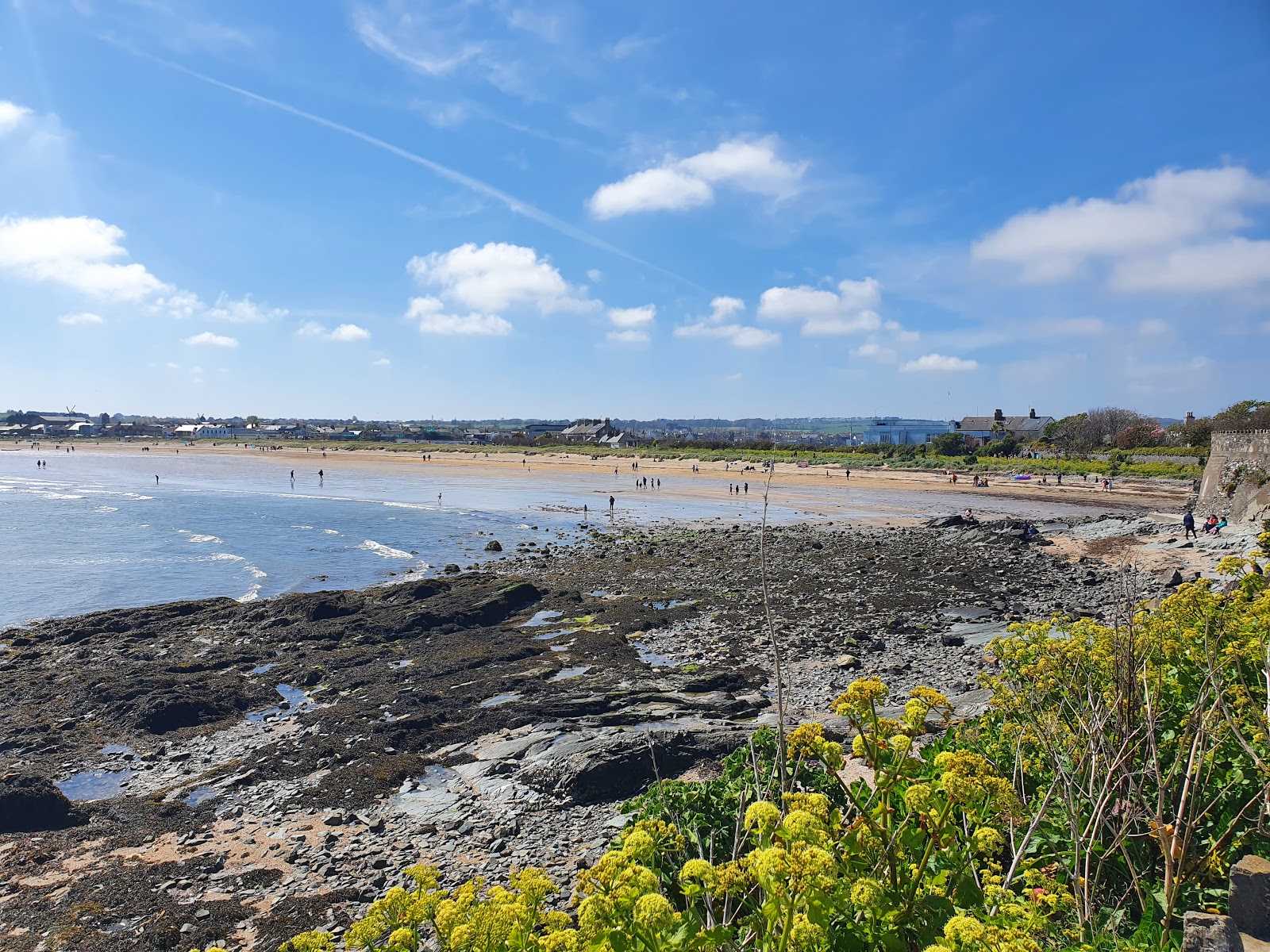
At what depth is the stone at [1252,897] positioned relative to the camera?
3000 mm

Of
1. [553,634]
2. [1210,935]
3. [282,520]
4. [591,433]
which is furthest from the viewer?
[591,433]

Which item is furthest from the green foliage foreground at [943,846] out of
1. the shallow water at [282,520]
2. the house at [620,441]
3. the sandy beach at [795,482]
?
the house at [620,441]

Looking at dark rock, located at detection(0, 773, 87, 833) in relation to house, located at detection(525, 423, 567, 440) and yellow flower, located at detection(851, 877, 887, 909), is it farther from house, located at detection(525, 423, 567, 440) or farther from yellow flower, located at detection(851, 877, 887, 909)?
house, located at detection(525, 423, 567, 440)

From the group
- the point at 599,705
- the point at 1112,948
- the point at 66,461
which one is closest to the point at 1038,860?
the point at 1112,948

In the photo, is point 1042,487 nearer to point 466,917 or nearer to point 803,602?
point 803,602

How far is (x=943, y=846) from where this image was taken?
11.2 ft

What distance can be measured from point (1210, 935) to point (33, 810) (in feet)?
40.9

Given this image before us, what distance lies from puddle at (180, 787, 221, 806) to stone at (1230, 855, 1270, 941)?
1115 cm

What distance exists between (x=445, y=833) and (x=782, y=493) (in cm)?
5343

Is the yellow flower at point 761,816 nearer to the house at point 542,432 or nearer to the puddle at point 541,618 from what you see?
the puddle at point 541,618

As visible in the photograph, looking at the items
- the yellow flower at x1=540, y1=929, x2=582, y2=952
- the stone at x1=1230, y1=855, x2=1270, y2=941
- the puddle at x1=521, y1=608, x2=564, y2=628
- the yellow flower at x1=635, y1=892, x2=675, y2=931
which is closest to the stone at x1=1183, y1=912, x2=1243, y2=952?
the stone at x1=1230, y1=855, x2=1270, y2=941

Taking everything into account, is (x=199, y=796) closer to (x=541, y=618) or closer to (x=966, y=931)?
(x=541, y=618)

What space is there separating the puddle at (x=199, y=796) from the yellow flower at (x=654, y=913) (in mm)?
9826

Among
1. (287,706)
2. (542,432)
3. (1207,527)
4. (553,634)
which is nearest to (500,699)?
(287,706)
